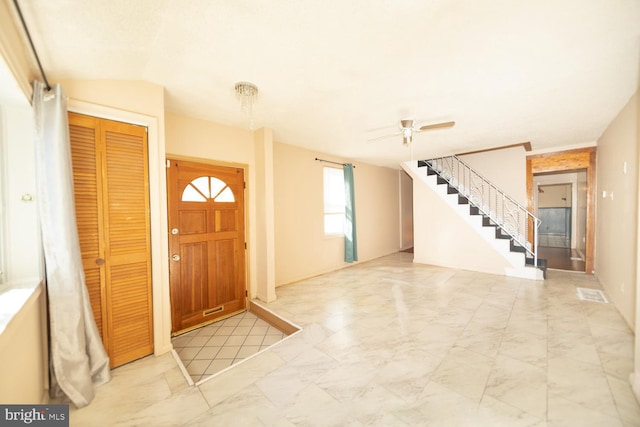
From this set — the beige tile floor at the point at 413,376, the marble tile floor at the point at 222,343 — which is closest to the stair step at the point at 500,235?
the beige tile floor at the point at 413,376

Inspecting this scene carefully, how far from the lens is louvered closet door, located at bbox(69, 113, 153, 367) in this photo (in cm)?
203

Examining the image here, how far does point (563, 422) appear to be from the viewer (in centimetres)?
151

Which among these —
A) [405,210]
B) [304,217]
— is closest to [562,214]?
[405,210]

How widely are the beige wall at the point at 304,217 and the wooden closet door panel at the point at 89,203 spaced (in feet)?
8.22

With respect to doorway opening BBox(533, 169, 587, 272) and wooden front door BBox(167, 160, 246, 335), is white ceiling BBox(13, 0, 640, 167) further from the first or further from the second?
doorway opening BBox(533, 169, 587, 272)

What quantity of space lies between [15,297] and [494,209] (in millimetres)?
7537

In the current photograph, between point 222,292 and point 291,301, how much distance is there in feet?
3.41

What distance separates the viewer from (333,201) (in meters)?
5.46

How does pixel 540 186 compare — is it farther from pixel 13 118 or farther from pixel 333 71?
pixel 13 118

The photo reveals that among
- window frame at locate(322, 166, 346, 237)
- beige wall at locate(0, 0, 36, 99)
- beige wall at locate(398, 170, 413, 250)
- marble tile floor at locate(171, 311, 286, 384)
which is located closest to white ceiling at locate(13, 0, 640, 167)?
beige wall at locate(0, 0, 36, 99)

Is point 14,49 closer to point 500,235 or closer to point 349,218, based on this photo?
point 349,218

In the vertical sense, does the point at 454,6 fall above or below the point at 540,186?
above

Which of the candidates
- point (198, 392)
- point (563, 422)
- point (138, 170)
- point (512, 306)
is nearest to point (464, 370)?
point (563, 422)

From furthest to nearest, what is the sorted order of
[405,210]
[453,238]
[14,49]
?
1. [405,210]
2. [453,238]
3. [14,49]
